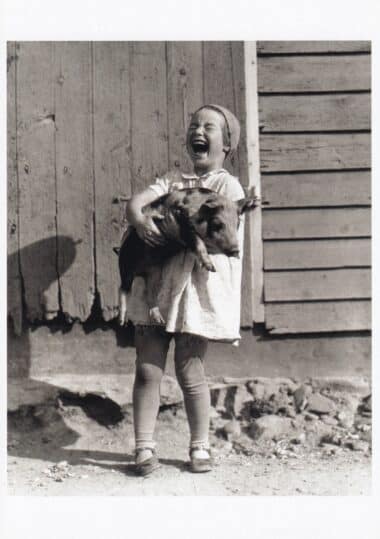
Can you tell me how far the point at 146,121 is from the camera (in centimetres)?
481

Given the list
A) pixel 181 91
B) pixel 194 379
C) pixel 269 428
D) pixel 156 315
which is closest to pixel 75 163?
pixel 181 91

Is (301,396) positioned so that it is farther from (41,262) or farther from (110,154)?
(110,154)

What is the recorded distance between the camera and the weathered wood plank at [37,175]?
188 inches

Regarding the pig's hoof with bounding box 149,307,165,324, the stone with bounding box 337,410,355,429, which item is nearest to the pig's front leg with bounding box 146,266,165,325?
the pig's hoof with bounding box 149,307,165,324

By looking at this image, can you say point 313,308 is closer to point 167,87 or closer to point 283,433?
point 283,433

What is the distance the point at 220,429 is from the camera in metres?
4.65

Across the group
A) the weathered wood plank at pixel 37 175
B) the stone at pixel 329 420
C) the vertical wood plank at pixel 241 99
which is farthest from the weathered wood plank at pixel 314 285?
the weathered wood plank at pixel 37 175

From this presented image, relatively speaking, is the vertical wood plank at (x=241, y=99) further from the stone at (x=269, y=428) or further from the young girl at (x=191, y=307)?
the stone at (x=269, y=428)

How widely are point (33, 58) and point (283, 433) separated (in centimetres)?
296

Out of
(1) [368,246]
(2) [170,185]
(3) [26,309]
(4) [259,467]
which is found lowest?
(4) [259,467]

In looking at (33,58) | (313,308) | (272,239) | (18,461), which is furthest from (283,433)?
(33,58)

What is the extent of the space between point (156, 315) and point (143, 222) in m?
0.49

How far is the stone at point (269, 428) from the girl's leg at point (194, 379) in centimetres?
75

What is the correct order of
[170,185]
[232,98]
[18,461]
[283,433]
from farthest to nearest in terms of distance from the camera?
[232,98] < [283,433] < [18,461] < [170,185]
